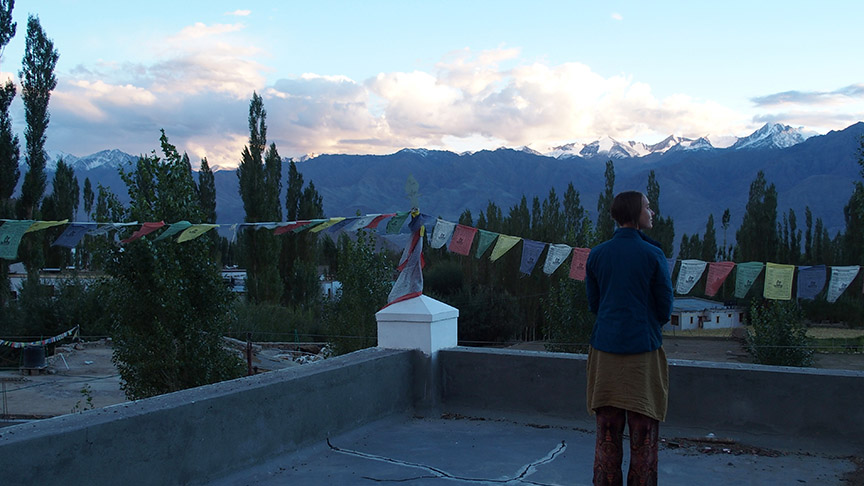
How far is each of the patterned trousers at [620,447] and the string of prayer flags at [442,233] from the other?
4.73 metres

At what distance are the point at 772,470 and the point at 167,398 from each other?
13.3ft

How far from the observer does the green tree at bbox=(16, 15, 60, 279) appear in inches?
1183

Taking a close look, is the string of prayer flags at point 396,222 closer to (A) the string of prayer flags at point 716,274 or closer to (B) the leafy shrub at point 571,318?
(A) the string of prayer flags at point 716,274

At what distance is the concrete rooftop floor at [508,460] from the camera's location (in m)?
4.42

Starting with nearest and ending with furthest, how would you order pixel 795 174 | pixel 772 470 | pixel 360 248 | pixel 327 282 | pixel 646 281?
pixel 646 281 < pixel 772 470 < pixel 360 248 < pixel 327 282 < pixel 795 174

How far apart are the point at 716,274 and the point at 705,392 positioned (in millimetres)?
4654

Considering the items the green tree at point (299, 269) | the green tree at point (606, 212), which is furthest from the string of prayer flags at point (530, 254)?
the green tree at point (606, 212)

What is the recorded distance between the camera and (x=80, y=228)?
29.2ft

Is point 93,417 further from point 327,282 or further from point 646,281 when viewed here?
point 327,282

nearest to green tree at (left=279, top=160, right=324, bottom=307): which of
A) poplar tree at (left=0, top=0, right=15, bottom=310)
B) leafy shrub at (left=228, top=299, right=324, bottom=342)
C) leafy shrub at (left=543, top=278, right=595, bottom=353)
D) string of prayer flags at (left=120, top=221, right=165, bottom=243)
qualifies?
leafy shrub at (left=228, top=299, right=324, bottom=342)

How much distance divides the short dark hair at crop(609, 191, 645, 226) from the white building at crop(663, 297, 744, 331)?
160 ft

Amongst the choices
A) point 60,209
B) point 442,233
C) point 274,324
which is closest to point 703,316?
point 274,324

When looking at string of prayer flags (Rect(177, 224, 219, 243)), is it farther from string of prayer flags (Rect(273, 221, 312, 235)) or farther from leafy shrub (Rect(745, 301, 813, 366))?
leafy shrub (Rect(745, 301, 813, 366))

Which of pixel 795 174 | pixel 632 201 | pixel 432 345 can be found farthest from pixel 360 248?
pixel 795 174
